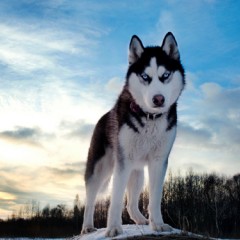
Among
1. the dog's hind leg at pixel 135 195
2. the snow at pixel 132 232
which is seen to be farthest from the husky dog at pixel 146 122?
the dog's hind leg at pixel 135 195

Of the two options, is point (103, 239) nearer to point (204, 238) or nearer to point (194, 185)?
point (204, 238)

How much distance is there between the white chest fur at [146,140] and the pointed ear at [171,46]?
1.03 metres

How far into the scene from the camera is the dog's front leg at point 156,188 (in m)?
7.18

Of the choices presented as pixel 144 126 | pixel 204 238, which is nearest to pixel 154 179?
pixel 144 126

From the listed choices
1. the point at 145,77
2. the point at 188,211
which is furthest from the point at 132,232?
the point at 188,211

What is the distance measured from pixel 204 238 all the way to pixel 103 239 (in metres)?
1.77

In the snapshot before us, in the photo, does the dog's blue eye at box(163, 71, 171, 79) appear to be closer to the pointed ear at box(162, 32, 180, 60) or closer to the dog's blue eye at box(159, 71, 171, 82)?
the dog's blue eye at box(159, 71, 171, 82)

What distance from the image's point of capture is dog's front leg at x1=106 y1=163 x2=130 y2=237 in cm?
704

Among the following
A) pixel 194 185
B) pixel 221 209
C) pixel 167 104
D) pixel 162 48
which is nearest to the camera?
pixel 167 104

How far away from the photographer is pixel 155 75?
22.1 feet

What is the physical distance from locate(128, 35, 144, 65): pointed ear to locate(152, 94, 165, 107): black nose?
3.28ft

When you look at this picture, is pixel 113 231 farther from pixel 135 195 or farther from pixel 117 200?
pixel 135 195

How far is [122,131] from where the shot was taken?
23.3ft

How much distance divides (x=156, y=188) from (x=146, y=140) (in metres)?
0.84
